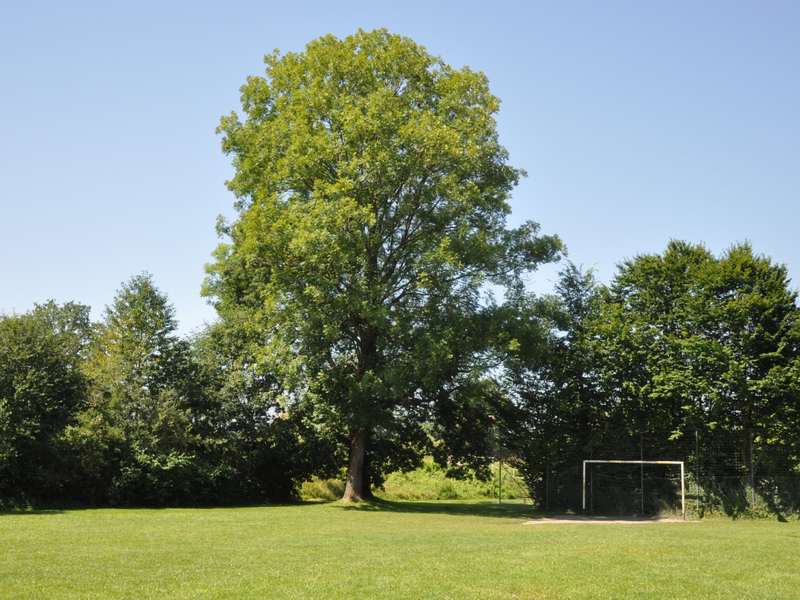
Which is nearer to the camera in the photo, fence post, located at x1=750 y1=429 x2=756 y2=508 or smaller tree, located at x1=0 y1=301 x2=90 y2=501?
smaller tree, located at x1=0 y1=301 x2=90 y2=501

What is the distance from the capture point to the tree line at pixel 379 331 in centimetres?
2519

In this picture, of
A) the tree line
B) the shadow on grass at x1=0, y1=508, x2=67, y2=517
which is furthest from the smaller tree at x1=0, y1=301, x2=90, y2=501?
the shadow on grass at x1=0, y1=508, x2=67, y2=517

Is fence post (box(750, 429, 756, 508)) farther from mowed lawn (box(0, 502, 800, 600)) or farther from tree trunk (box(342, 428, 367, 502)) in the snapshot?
tree trunk (box(342, 428, 367, 502))

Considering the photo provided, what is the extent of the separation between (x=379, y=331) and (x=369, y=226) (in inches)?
175

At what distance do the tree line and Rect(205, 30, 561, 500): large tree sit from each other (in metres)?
Answer: 0.10

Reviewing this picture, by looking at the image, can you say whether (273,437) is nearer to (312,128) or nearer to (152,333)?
(152,333)

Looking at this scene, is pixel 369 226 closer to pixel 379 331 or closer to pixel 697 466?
pixel 379 331

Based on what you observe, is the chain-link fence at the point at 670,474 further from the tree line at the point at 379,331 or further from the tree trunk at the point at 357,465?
the tree trunk at the point at 357,465

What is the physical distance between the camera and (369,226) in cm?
2659

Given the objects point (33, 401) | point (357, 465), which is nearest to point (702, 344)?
point (357, 465)

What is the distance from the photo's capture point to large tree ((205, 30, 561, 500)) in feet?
82.3

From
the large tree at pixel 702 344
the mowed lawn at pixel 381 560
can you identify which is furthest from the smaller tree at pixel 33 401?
the large tree at pixel 702 344

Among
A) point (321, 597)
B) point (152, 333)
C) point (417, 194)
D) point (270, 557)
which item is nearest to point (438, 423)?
point (417, 194)

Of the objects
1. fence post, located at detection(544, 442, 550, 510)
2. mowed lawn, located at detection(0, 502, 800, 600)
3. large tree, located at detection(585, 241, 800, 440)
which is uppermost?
large tree, located at detection(585, 241, 800, 440)
